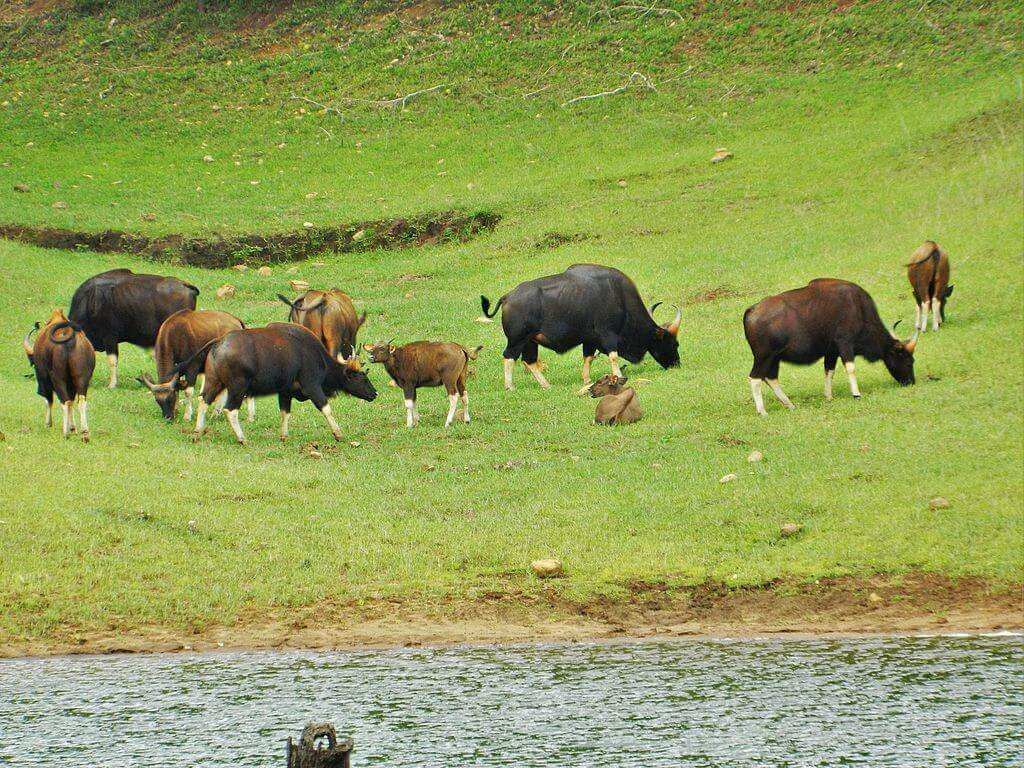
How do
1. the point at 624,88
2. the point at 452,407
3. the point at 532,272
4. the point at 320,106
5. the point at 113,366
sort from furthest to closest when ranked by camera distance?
1. the point at 320,106
2. the point at 624,88
3. the point at 532,272
4. the point at 113,366
5. the point at 452,407

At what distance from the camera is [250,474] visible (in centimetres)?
1465

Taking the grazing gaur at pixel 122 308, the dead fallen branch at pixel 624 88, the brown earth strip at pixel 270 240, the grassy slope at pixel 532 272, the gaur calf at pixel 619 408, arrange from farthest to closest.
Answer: the dead fallen branch at pixel 624 88, the brown earth strip at pixel 270 240, the grazing gaur at pixel 122 308, the gaur calf at pixel 619 408, the grassy slope at pixel 532 272

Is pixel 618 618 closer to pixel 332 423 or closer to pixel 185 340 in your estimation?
pixel 332 423

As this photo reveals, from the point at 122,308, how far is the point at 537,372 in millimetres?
6927

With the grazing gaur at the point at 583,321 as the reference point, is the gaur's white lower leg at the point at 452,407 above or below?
below

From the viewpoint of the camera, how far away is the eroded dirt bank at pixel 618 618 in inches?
416

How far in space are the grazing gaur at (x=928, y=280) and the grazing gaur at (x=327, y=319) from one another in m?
8.62

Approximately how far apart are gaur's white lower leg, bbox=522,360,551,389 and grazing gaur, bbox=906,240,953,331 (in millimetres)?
5781

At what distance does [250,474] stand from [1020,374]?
10.0 meters

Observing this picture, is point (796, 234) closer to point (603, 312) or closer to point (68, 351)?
point (603, 312)

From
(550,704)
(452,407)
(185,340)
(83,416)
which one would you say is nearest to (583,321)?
(452,407)

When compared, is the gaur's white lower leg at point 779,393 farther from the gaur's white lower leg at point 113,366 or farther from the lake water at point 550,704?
the gaur's white lower leg at point 113,366

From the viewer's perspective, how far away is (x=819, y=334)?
1719 centimetres

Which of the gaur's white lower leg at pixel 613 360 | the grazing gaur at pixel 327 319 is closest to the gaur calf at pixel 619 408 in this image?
the gaur's white lower leg at pixel 613 360
